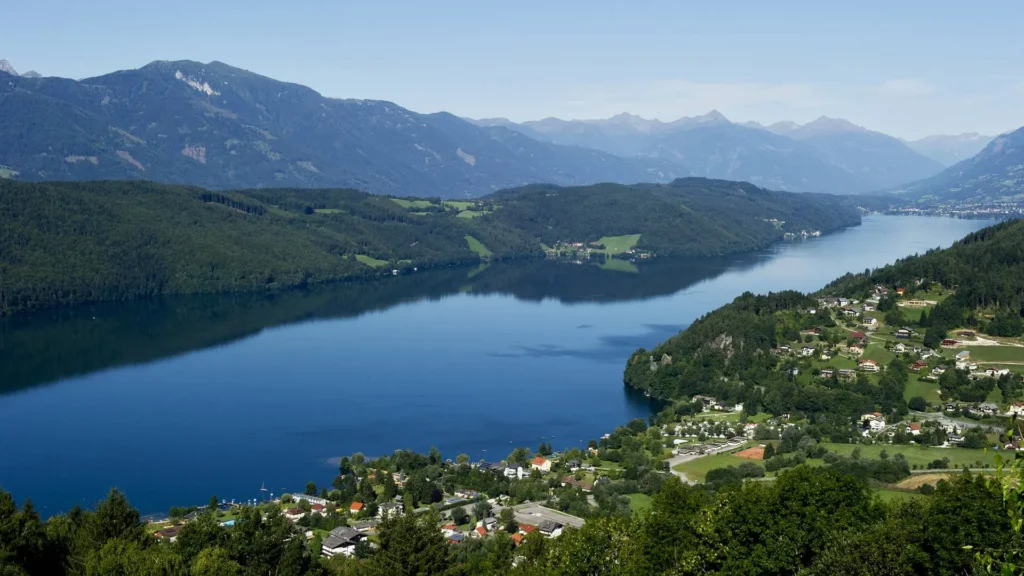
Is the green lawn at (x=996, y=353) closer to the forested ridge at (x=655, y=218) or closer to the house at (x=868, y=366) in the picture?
the house at (x=868, y=366)

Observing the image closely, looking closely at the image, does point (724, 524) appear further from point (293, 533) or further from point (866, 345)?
point (866, 345)

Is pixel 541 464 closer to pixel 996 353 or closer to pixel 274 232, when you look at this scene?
pixel 996 353

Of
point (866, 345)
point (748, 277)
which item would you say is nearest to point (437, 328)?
point (866, 345)

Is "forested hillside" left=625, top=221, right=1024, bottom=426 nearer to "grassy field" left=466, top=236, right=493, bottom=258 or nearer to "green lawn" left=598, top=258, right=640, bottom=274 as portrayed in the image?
"green lawn" left=598, top=258, right=640, bottom=274

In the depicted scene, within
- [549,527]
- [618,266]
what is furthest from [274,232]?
[549,527]

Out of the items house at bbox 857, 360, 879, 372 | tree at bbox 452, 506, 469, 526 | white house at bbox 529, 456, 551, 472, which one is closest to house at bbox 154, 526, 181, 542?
tree at bbox 452, 506, 469, 526
